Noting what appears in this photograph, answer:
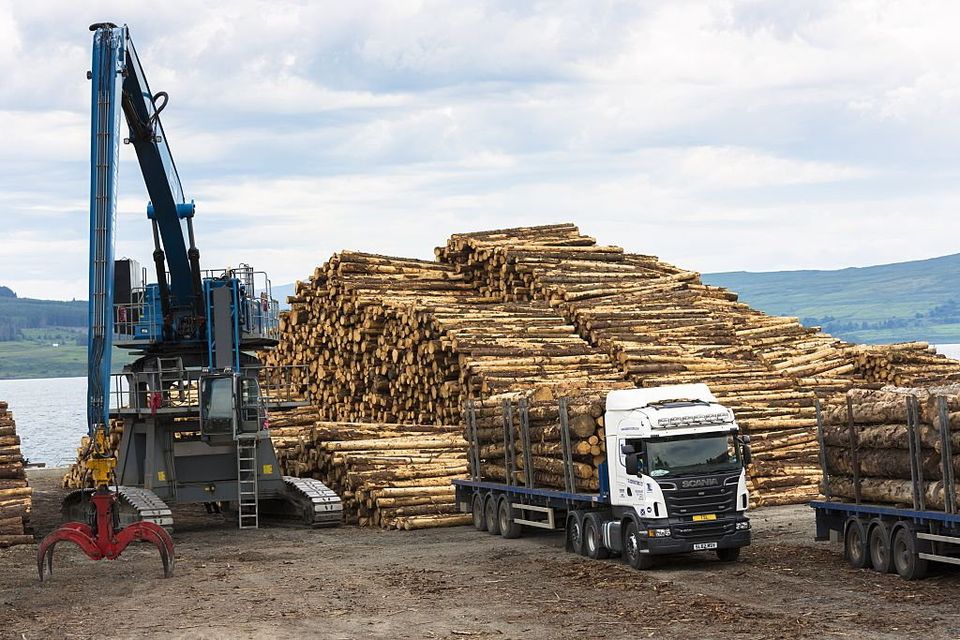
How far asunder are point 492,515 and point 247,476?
6128mm

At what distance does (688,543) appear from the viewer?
Result: 2027cm

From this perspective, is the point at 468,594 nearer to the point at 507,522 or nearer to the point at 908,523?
the point at 908,523

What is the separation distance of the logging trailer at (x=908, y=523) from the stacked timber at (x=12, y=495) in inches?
593

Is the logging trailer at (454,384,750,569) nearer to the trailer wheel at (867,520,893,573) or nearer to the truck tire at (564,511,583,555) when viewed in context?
the truck tire at (564,511,583,555)

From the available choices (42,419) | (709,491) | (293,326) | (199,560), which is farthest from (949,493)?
(42,419)

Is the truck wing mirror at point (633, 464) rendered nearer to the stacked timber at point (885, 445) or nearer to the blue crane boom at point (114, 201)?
the stacked timber at point (885, 445)

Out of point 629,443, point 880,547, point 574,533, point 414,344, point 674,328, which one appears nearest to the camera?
point 880,547

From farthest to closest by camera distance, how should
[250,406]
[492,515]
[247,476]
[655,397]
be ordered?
1. [247,476]
2. [250,406]
3. [492,515]
4. [655,397]

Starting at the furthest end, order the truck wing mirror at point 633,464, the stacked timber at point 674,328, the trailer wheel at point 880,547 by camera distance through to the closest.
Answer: the stacked timber at point 674,328, the truck wing mirror at point 633,464, the trailer wheel at point 880,547

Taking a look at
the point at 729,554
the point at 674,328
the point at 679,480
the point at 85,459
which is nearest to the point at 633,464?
the point at 679,480

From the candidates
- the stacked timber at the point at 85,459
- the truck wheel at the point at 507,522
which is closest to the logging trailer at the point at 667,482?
the truck wheel at the point at 507,522

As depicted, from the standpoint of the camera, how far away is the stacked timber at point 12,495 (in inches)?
1053

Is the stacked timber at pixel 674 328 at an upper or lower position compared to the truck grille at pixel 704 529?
upper

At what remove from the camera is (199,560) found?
24109 mm
